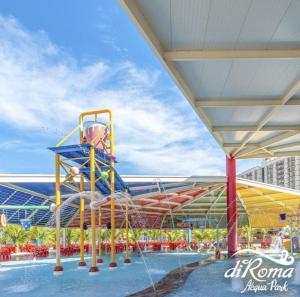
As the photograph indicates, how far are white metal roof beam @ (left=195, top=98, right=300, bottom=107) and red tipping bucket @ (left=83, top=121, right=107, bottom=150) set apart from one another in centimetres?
619

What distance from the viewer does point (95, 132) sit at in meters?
19.2

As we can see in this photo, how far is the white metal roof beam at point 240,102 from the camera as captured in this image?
1415 centimetres

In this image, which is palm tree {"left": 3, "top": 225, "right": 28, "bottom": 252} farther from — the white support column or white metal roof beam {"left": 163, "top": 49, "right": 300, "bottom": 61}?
the white support column

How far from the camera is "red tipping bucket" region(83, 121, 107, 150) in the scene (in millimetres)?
19156

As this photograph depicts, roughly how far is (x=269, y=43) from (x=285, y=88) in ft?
12.2

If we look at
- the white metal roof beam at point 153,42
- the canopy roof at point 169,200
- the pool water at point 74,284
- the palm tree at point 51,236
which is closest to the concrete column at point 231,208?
the canopy roof at point 169,200

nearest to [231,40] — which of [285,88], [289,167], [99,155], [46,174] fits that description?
[285,88]

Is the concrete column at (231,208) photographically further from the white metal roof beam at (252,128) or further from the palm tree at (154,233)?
the palm tree at (154,233)

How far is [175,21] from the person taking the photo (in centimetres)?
880

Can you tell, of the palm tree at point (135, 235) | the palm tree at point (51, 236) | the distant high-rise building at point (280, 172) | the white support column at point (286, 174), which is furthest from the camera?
the white support column at point (286, 174)

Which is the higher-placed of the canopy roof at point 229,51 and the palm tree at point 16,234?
the canopy roof at point 229,51

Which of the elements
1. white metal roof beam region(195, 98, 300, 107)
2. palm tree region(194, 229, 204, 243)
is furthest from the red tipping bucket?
palm tree region(194, 229, 204, 243)

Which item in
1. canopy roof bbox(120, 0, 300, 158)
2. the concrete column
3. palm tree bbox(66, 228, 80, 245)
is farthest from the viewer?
palm tree bbox(66, 228, 80, 245)

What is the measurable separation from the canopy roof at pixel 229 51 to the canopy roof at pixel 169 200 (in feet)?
33.1
